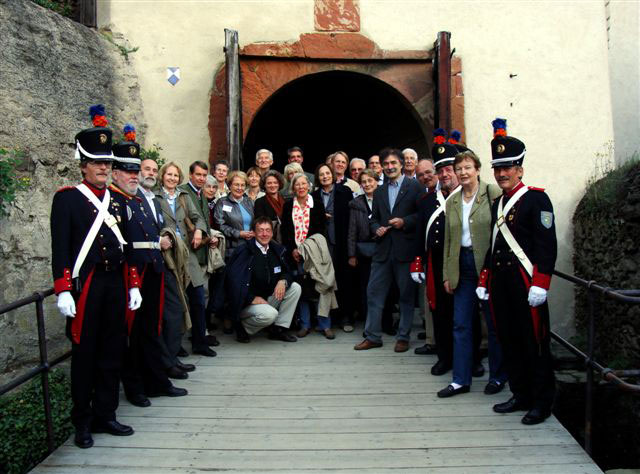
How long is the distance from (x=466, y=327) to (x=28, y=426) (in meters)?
3.59

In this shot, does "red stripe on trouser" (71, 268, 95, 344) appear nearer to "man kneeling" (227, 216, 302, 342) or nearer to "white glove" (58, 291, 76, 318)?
"white glove" (58, 291, 76, 318)

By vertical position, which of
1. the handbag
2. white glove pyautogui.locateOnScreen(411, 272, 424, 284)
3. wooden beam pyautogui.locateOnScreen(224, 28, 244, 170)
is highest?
wooden beam pyautogui.locateOnScreen(224, 28, 244, 170)

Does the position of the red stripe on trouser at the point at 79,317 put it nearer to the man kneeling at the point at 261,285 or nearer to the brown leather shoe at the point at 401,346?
the man kneeling at the point at 261,285

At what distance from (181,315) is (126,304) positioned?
970mm

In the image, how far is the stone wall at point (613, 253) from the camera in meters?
6.20

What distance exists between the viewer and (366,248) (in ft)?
18.9

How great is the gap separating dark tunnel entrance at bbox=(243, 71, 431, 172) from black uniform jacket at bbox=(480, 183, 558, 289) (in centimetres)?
391

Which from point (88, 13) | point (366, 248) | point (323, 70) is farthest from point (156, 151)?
point (366, 248)

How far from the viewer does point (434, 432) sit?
12.4 feet

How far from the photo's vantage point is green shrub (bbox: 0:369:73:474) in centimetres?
496

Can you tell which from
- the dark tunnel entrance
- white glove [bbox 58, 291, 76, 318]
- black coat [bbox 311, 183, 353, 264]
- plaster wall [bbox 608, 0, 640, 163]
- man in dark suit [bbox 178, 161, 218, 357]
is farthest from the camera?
the dark tunnel entrance

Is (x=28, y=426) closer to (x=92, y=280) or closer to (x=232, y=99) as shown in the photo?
(x=92, y=280)

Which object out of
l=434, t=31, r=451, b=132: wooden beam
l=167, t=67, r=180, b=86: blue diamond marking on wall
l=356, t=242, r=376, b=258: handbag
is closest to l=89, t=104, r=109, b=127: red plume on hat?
l=356, t=242, r=376, b=258: handbag

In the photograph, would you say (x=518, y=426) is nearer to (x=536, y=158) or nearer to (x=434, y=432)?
(x=434, y=432)
